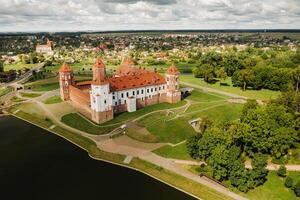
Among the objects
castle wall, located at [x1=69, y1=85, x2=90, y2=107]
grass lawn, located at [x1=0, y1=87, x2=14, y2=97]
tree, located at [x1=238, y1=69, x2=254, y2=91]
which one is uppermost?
tree, located at [x1=238, y1=69, x2=254, y2=91]

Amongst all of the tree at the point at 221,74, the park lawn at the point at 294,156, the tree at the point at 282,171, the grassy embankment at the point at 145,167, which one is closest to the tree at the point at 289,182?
the tree at the point at 282,171

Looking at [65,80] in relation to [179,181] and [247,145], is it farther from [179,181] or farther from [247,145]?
[247,145]

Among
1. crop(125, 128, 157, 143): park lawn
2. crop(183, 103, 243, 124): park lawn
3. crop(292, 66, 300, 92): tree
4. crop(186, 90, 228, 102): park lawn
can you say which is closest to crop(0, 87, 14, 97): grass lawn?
crop(125, 128, 157, 143): park lawn

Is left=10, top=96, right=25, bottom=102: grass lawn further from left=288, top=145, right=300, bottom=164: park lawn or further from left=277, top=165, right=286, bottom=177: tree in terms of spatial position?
left=277, top=165, right=286, bottom=177: tree

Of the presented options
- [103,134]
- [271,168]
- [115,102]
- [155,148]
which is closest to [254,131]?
[271,168]

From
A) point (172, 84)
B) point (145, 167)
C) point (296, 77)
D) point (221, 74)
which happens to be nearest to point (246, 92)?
point (296, 77)

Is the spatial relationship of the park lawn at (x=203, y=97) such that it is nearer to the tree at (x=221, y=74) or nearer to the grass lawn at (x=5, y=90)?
the tree at (x=221, y=74)
